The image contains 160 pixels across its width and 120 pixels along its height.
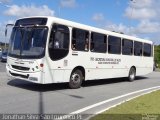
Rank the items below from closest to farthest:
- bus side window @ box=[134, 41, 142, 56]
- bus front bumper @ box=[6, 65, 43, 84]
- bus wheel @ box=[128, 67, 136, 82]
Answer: bus front bumper @ box=[6, 65, 43, 84] < bus wheel @ box=[128, 67, 136, 82] < bus side window @ box=[134, 41, 142, 56]

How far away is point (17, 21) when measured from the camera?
16078 mm

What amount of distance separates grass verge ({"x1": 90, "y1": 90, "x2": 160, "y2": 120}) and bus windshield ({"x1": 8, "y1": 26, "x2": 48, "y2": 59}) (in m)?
4.41

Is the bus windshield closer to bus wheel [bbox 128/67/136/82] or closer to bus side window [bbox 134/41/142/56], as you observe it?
bus wheel [bbox 128/67/136/82]

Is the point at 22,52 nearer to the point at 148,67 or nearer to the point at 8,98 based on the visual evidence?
the point at 8,98

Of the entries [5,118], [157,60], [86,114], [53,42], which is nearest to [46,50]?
[53,42]

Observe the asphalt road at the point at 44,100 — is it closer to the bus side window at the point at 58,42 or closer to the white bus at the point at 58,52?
the white bus at the point at 58,52

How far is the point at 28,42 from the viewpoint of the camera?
14742 millimetres

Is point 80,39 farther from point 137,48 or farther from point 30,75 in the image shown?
point 137,48

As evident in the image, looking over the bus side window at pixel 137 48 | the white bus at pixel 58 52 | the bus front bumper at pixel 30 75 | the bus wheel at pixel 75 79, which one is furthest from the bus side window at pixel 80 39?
the bus side window at pixel 137 48

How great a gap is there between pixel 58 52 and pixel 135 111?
18.1 ft

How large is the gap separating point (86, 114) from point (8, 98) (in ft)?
10.8

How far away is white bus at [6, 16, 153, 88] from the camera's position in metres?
14.4

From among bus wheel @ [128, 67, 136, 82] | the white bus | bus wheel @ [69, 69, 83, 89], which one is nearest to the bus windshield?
the white bus

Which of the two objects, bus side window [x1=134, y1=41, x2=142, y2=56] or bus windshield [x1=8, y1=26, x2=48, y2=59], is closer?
bus windshield [x1=8, y1=26, x2=48, y2=59]
